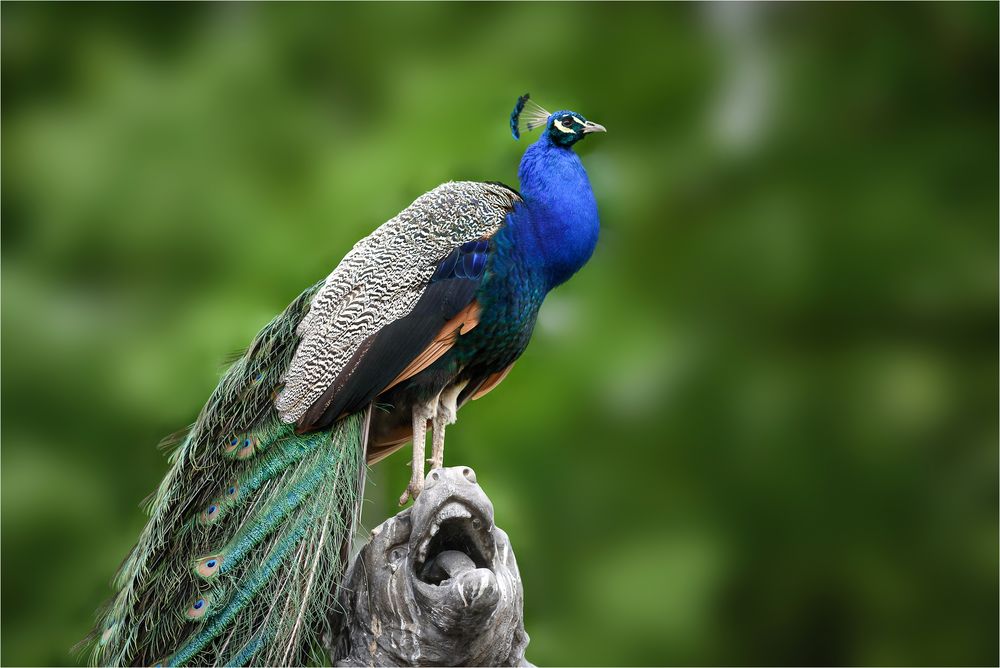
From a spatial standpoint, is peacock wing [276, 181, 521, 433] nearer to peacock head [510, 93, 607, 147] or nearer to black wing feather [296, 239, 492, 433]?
black wing feather [296, 239, 492, 433]

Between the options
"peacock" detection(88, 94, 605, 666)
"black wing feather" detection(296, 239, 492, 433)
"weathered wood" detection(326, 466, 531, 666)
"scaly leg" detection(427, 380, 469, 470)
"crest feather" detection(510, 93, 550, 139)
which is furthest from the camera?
"crest feather" detection(510, 93, 550, 139)

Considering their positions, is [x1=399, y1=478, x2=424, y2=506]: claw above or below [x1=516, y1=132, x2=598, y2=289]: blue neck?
below

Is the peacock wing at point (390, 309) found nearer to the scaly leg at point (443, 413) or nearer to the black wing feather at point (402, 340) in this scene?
the black wing feather at point (402, 340)

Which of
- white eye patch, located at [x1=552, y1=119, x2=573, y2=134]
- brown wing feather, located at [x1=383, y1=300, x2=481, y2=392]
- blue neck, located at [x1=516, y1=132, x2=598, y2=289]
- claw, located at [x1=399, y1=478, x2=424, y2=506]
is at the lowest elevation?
claw, located at [x1=399, y1=478, x2=424, y2=506]

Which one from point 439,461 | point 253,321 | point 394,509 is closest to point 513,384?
point 394,509

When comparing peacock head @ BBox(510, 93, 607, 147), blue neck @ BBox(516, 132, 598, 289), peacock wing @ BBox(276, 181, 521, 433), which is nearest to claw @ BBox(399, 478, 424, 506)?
peacock wing @ BBox(276, 181, 521, 433)

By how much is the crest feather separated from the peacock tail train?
0.80 metres

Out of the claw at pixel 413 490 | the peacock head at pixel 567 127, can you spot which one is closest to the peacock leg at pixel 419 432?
the claw at pixel 413 490

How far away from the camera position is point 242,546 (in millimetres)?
2258

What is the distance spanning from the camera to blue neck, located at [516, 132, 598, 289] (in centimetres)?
253

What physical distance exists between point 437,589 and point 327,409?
0.45 meters

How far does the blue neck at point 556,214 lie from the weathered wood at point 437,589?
1.95ft

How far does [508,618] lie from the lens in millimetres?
2188

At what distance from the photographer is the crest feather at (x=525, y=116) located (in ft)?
8.90
